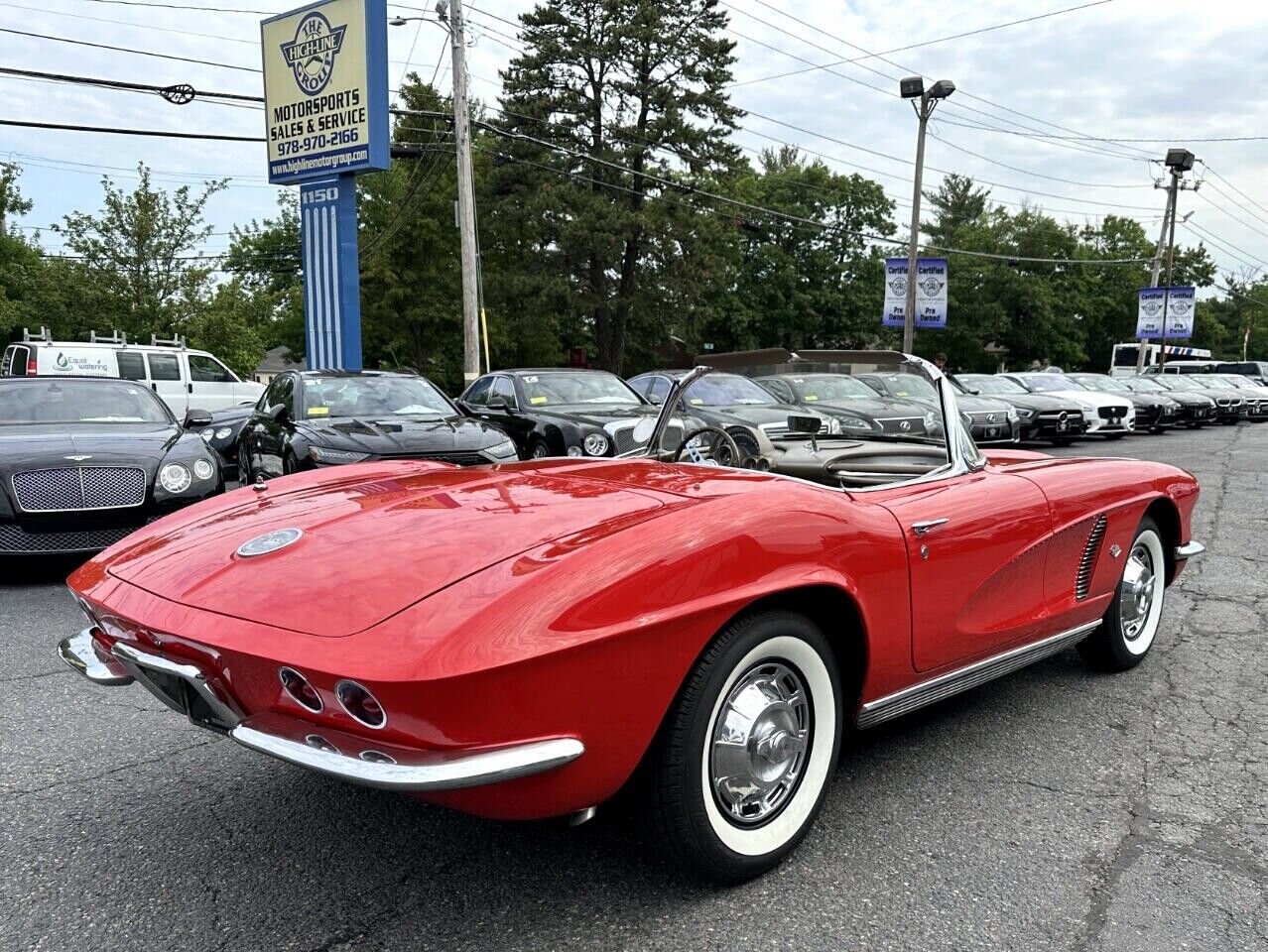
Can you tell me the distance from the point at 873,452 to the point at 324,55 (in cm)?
1326

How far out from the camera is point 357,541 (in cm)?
227

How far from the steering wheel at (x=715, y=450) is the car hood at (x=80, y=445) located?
3927 mm

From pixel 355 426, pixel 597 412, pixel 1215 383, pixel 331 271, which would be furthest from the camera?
pixel 1215 383

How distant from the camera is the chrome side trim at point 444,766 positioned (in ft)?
5.69

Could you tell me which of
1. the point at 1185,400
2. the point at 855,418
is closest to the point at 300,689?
the point at 855,418

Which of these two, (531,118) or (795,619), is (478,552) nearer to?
(795,619)

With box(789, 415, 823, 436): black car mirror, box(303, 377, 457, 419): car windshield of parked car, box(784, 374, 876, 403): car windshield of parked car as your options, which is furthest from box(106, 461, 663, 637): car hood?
box(303, 377, 457, 419): car windshield of parked car

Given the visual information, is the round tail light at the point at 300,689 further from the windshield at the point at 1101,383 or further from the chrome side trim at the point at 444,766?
the windshield at the point at 1101,383

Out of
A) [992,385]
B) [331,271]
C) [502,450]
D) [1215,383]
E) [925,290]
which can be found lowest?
[1215,383]

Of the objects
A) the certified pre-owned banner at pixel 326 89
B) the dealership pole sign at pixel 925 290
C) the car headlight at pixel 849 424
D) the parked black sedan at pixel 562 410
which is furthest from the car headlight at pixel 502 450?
the dealership pole sign at pixel 925 290

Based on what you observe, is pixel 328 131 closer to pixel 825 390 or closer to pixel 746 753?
pixel 825 390

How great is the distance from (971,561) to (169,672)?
2.18 m

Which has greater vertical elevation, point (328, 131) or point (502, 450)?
point (328, 131)

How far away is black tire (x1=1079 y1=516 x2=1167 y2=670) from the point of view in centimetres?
376
